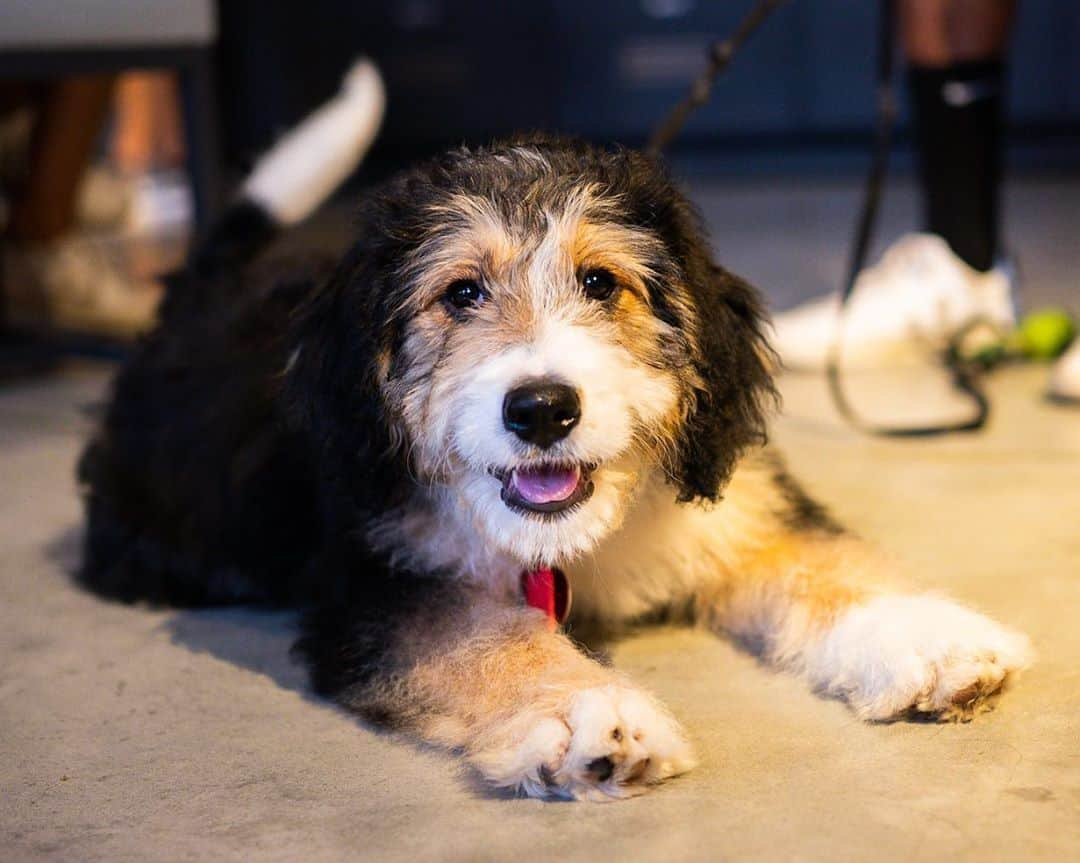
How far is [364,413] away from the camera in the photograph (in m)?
1.94

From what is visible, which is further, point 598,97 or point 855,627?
point 598,97

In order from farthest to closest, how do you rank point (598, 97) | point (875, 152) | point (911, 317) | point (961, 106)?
point (598, 97) < point (911, 317) < point (961, 106) < point (875, 152)

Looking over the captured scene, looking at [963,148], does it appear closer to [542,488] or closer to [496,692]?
[542,488]

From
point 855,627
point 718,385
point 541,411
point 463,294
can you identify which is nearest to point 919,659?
point 855,627

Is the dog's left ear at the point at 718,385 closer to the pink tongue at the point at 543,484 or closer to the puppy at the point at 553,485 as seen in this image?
the puppy at the point at 553,485

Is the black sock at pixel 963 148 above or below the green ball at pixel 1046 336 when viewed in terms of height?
above

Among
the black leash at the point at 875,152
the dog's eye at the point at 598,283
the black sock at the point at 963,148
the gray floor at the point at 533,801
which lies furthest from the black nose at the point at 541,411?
the black sock at the point at 963,148

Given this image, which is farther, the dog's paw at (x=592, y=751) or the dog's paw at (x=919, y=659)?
the dog's paw at (x=919, y=659)

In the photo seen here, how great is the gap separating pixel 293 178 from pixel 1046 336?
2.07 metres

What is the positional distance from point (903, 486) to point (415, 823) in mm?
1589

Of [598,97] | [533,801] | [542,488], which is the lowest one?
[533,801]

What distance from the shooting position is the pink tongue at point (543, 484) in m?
1.83

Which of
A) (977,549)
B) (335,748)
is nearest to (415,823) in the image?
(335,748)

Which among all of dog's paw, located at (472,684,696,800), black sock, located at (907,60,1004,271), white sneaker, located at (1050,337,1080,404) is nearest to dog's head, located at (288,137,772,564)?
dog's paw, located at (472,684,696,800)
